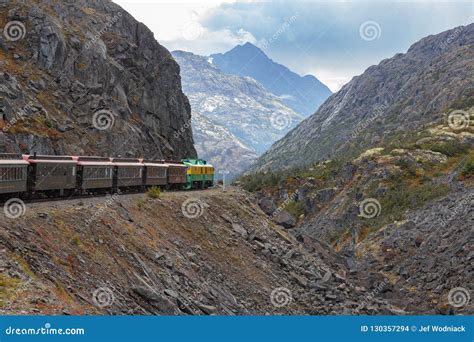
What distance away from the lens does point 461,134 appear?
121 m

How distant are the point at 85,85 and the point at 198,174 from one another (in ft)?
93.6

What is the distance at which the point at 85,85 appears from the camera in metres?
81.2

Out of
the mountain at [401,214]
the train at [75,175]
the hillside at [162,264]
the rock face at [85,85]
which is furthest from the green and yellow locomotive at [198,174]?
the rock face at [85,85]

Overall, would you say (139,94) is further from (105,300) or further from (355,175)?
(105,300)

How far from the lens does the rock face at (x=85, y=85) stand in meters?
65.2

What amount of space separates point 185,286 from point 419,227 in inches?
1612

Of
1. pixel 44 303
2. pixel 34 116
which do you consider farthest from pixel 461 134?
pixel 44 303

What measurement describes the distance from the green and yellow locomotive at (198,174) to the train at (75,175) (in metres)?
3.19

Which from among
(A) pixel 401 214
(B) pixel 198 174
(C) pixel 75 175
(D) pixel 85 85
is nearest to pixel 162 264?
(C) pixel 75 175

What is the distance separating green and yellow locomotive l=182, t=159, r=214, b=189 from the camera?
6103cm

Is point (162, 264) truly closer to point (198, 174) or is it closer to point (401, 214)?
point (198, 174)

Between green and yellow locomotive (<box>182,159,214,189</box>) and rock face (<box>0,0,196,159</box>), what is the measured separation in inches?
607

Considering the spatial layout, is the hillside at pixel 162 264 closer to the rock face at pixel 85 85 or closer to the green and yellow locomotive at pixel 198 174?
the green and yellow locomotive at pixel 198 174

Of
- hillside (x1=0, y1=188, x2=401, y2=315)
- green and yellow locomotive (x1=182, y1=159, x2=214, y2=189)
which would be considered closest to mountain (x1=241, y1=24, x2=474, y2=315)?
hillside (x1=0, y1=188, x2=401, y2=315)
